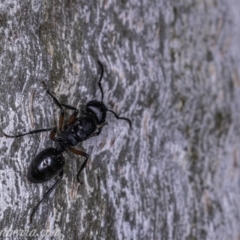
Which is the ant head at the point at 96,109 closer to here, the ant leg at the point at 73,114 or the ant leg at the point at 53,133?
the ant leg at the point at 73,114

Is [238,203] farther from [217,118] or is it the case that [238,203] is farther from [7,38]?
[7,38]

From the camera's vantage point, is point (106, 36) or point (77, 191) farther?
point (106, 36)

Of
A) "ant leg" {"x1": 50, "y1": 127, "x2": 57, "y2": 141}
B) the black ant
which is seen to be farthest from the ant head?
"ant leg" {"x1": 50, "y1": 127, "x2": 57, "y2": 141}

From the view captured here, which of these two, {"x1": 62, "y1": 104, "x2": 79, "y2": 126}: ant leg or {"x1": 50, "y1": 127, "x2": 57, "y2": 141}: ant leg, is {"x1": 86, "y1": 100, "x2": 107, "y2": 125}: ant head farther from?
{"x1": 50, "y1": 127, "x2": 57, "y2": 141}: ant leg

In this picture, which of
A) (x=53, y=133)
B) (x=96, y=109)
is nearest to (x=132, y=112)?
(x=96, y=109)

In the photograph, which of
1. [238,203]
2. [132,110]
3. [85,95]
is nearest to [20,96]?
[85,95]

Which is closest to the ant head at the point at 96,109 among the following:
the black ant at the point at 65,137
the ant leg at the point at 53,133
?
the black ant at the point at 65,137
